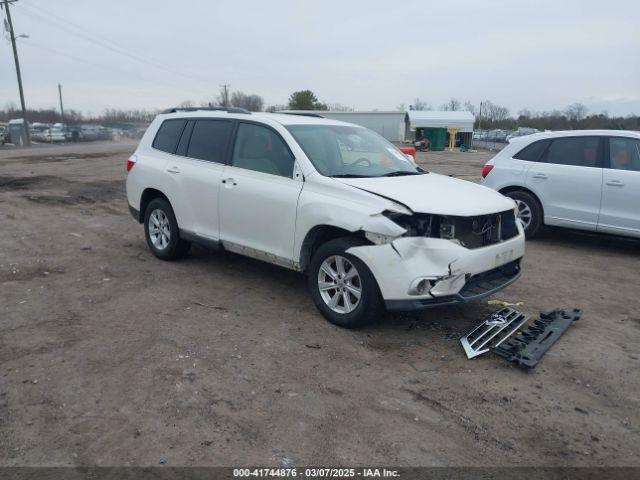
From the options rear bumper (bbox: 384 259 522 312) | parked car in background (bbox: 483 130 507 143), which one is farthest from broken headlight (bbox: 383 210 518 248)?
parked car in background (bbox: 483 130 507 143)

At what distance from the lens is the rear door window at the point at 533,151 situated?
27.1 ft

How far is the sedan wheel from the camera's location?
463 centimetres

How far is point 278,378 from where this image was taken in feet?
12.7

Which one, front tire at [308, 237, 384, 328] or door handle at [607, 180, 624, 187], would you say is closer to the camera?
front tire at [308, 237, 384, 328]

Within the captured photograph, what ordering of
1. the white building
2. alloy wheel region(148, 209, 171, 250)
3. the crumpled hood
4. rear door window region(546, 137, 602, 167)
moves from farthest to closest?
1. the white building
2. rear door window region(546, 137, 602, 167)
3. alloy wheel region(148, 209, 171, 250)
4. the crumpled hood

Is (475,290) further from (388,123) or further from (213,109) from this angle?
(388,123)

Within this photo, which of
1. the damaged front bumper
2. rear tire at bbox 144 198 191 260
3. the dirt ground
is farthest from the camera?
rear tire at bbox 144 198 191 260

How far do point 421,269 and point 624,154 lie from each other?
5.01m

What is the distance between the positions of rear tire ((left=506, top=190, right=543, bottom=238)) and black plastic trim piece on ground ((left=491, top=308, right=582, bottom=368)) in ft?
10.5

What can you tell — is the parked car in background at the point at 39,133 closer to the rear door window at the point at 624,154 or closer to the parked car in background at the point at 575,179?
the parked car in background at the point at 575,179

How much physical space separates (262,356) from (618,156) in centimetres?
614

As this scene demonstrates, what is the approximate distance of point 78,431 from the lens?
126 inches

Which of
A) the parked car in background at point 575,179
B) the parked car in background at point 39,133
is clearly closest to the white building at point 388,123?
the parked car in background at point 39,133

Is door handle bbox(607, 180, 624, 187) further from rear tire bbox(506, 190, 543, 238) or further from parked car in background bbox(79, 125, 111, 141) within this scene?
parked car in background bbox(79, 125, 111, 141)
